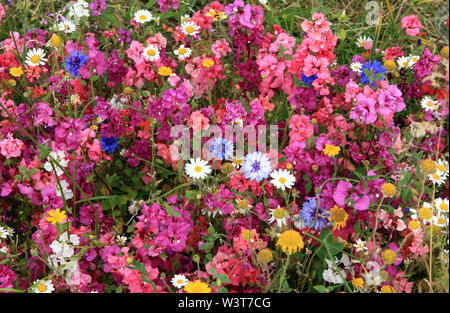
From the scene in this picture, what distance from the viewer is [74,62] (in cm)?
259

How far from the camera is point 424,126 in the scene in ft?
6.42

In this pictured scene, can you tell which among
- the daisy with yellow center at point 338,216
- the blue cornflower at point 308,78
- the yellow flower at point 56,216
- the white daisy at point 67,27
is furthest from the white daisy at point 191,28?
the daisy with yellow center at point 338,216

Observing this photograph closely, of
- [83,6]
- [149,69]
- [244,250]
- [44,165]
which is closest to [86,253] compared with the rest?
[44,165]

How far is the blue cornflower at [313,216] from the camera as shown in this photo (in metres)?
2.07

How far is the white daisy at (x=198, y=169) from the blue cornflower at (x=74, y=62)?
863mm

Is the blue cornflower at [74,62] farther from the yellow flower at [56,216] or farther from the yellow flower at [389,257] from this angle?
the yellow flower at [389,257]

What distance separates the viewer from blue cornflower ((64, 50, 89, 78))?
2.58 metres

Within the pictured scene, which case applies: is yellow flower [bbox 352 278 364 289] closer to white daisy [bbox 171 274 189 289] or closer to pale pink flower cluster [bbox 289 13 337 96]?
white daisy [bbox 171 274 189 289]

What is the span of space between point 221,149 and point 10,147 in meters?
1.06

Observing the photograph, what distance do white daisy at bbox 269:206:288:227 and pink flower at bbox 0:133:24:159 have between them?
1283 mm

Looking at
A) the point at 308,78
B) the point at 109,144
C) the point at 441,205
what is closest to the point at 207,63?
the point at 308,78

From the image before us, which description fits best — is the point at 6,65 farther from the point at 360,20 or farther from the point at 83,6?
the point at 360,20

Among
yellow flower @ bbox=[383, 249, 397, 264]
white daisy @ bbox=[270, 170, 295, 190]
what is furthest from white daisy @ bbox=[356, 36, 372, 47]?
yellow flower @ bbox=[383, 249, 397, 264]
